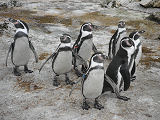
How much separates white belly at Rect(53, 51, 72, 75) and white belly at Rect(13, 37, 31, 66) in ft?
2.83

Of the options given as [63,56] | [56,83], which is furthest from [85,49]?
[56,83]

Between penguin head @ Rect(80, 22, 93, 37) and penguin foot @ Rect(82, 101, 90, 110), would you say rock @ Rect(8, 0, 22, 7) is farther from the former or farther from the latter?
penguin foot @ Rect(82, 101, 90, 110)

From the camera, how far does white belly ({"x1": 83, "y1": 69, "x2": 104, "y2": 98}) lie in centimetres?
398

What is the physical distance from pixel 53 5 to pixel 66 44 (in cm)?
890

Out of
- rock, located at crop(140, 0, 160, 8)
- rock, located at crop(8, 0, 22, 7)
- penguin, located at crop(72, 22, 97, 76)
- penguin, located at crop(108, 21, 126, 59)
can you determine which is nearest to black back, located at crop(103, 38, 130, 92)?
penguin, located at crop(72, 22, 97, 76)

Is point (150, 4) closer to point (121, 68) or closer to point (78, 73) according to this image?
point (78, 73)

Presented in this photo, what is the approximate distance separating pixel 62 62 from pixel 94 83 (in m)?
1.13

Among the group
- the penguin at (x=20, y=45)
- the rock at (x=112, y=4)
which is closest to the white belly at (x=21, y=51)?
the penguin at (x=20, y=45)

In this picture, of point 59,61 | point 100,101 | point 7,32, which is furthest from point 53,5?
point 100,101

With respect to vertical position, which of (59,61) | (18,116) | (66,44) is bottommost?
(18,116)

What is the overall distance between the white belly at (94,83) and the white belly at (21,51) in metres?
1.96

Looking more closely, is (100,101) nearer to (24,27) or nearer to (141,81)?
(141,81)

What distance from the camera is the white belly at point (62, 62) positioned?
485cm

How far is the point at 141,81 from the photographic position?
5.32 metres
